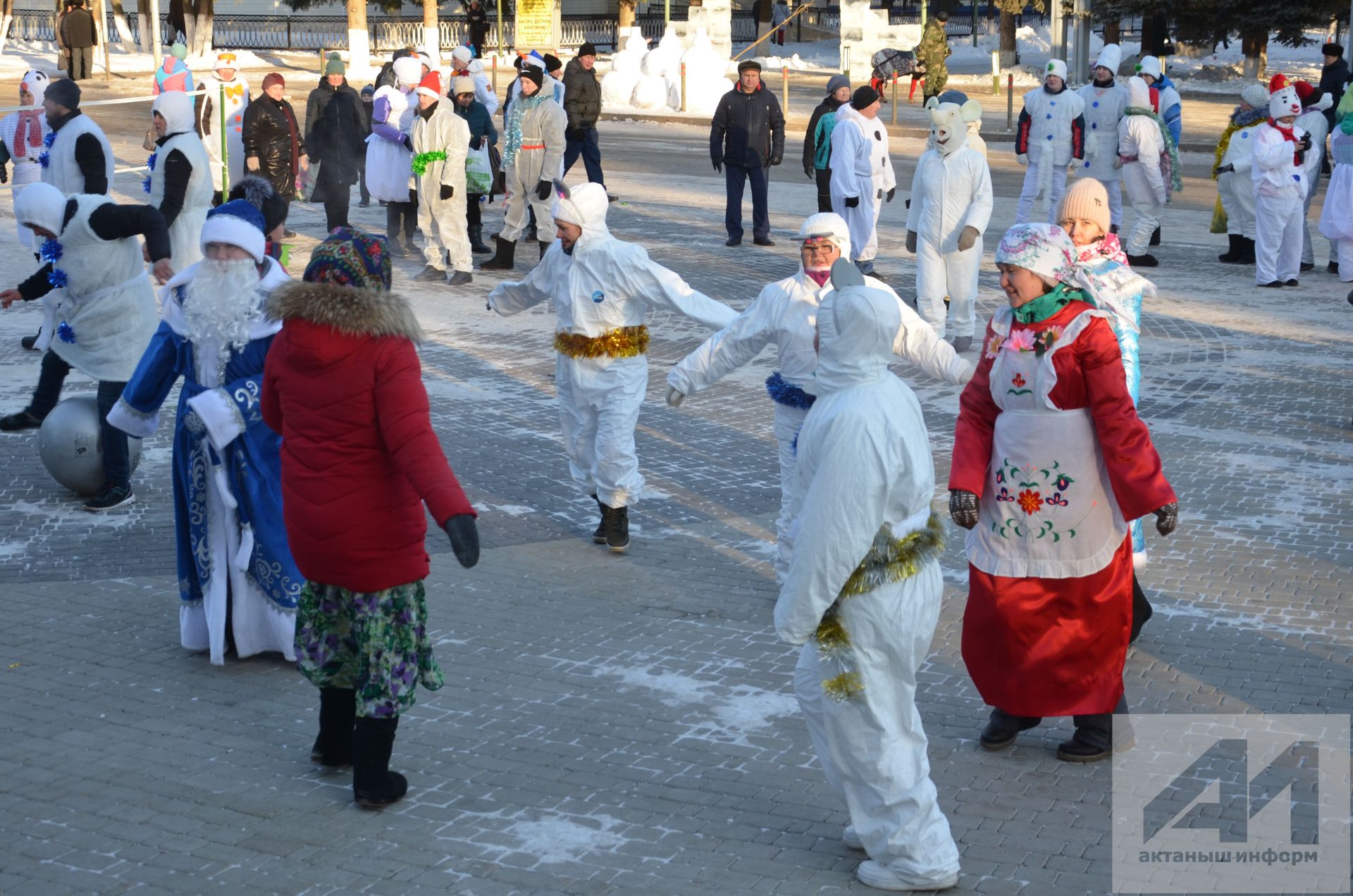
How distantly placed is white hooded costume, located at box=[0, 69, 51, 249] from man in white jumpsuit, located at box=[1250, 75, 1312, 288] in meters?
11.1

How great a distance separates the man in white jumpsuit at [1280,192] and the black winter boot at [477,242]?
777cm

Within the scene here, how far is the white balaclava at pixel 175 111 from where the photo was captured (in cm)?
1080

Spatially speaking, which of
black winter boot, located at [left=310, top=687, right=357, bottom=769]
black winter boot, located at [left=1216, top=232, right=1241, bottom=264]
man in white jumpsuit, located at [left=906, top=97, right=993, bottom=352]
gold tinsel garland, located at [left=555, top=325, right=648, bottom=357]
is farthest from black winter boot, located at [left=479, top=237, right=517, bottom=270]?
black winter boot, located at [left=310, top=687, right=357, bottom=769]

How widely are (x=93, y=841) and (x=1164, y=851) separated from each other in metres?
3.33

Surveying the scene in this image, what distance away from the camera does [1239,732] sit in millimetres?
5547

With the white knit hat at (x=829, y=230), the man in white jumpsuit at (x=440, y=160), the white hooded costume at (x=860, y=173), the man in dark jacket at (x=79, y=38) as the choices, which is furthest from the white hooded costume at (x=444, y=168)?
the man in dark jacket at (x=79, y=38)

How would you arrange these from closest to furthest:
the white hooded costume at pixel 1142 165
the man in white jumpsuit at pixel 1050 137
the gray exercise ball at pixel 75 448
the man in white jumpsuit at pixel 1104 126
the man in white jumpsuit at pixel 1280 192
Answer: the gray exercise ball at pixel 75 448 < the man in white jumpsuit at pixel 1280 192 < the white hooded costume at pixel 1142 165 < the man in white jumpsuit at pixel 1104 126 < the man in white jumpsuit at pixel 1050 137

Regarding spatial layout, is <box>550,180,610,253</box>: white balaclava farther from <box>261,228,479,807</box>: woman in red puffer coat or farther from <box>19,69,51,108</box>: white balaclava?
<box>19,69,51,108</box>: white balaclava

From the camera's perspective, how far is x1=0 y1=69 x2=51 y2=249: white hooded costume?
528 inches

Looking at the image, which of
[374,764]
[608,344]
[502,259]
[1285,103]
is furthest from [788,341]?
[1285,103]

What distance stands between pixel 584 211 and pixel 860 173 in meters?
7.15

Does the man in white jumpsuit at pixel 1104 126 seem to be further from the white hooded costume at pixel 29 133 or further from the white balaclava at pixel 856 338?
the white balaclava at pixel 856 338

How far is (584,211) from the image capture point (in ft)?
24.9

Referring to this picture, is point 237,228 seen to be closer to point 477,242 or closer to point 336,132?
point 336,132
